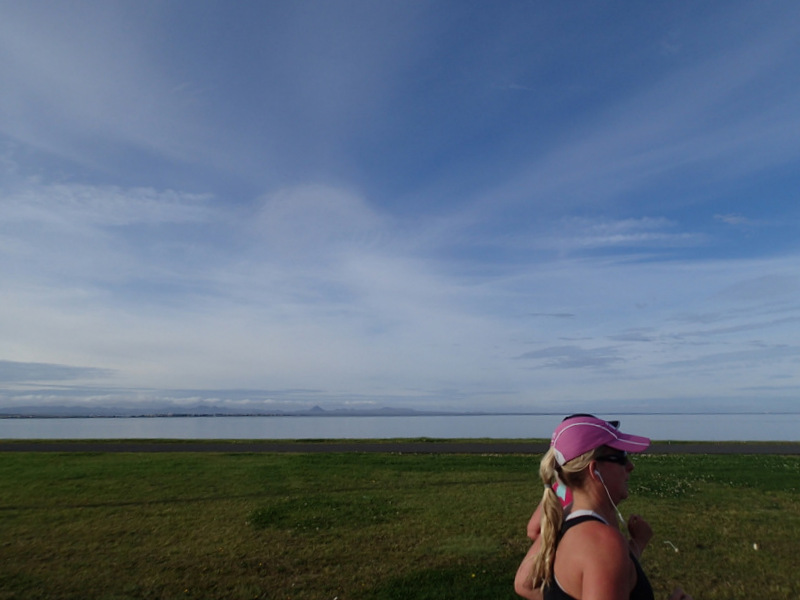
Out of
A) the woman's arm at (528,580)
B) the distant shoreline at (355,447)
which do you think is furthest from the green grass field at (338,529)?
the distant shoreline at (355,447)

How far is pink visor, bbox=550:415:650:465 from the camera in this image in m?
2.57

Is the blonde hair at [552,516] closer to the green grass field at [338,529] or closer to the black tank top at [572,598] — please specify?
the black tank top at [572,598]

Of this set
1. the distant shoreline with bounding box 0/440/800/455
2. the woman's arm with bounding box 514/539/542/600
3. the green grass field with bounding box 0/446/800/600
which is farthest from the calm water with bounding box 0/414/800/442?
the woman's arm with bounding box 514/539/542/600

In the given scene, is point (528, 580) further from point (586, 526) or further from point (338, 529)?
point (338, 529)

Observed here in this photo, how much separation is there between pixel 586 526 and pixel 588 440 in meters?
0.40

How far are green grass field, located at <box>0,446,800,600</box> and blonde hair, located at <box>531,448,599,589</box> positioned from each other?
208 inches

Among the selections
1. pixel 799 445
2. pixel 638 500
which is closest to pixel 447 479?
pixel 638 500

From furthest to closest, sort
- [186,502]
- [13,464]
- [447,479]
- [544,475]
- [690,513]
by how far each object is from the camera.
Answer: [13,464]
[447,479]
[186,502]
[690,513]
[544,475]

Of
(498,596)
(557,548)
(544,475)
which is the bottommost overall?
(498,596)

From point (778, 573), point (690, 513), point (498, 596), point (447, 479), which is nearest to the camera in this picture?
point (498, 596)

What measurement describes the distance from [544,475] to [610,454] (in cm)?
32

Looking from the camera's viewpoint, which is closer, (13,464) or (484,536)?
(484,536)

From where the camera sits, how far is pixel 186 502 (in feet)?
41.7

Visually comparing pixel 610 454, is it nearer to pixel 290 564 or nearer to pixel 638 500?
pixel 290 564
